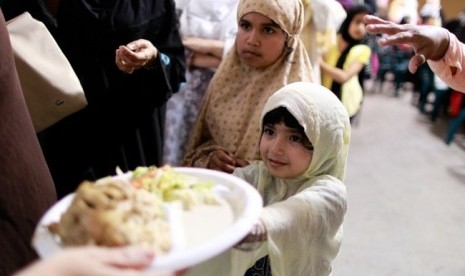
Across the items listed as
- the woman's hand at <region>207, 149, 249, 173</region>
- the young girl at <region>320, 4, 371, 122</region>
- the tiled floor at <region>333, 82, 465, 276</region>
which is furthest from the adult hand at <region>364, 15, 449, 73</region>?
the young girl at <region>320, 4, 371, 122</region>

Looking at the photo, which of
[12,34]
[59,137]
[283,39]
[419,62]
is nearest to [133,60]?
[12,34]

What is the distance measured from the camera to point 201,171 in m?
0.92

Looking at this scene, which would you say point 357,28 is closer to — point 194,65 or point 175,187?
point 194,65

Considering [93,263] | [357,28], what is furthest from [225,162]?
[357,28]

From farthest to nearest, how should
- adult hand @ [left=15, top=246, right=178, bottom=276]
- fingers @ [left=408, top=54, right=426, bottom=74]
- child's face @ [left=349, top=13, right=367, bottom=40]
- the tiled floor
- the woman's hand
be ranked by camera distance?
1. child's face @ [left=349, top=13, right=367, bottom=40]
2. the tiled floor
3. the woman's hand
4. fingers @ [left=408, top=54, right=426, bottom=74]
5. adult hand @ [left=15, top=246, right=178, bottom=276]

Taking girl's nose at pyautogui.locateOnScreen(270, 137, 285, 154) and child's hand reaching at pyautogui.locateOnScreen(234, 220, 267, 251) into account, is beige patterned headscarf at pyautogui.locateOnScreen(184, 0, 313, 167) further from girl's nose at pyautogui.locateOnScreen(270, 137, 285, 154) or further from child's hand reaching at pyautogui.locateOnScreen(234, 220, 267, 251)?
child's hand reaching at pyautogui.locateOnScreen(234, 220, 267, 251)

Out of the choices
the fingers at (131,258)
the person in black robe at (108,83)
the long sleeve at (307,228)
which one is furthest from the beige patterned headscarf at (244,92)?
the fingers at (131,258)

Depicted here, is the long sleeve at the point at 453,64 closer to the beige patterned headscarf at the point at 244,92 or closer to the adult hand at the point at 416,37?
the adult hand at the point at 416,37

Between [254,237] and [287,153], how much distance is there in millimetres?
305

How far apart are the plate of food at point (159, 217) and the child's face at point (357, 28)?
2544 millimetres

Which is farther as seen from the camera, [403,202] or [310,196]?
[403,202]

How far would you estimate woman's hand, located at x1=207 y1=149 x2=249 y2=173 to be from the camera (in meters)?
1.41

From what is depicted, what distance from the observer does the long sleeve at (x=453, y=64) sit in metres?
1.27

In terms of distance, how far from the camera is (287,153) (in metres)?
1.13
